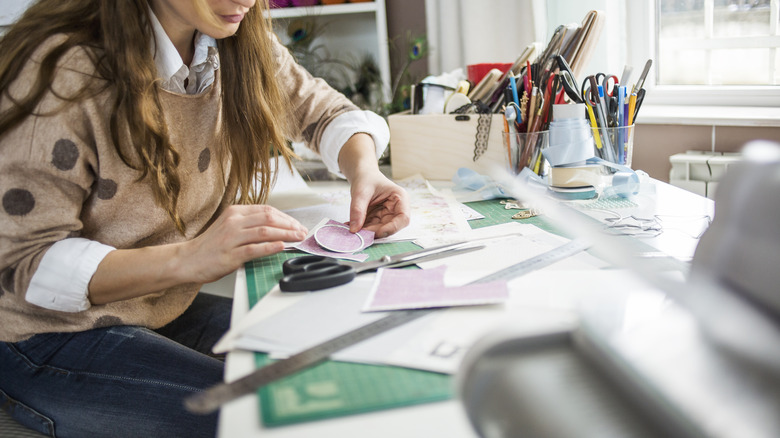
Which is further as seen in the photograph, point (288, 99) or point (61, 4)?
point (288, 99)

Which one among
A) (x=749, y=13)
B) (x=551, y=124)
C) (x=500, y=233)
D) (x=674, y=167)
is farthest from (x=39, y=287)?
(x=749, y=13)

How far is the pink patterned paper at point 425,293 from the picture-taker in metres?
0.63

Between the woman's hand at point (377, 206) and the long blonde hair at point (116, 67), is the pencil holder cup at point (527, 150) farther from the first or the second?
the long blonde hair at point (116, 67)

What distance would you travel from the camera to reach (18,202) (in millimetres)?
749

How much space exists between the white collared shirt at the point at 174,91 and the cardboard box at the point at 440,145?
0.28 ft

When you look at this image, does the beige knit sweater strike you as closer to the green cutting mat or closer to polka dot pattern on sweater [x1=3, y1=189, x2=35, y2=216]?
polka dot pattern on sweater [x1=3, y1=189, x2=35, y2=216]

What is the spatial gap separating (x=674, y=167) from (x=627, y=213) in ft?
1.58

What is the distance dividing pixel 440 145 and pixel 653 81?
708 mm

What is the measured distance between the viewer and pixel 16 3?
1897 mm

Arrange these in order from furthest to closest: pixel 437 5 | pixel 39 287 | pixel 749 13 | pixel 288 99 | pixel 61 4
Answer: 1. pixel 437 5
2. pixel 749 13
3. pixel 288 99
4. pixel 61 4
5. pixel 39 287

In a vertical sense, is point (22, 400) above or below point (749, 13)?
below

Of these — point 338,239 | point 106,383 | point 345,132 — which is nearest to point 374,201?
point 338,239

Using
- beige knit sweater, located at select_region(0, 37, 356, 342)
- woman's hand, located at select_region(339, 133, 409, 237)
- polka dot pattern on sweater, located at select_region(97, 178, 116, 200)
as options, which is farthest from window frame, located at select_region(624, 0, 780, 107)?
polka dot pattern on sweater, located at select_region(97, 178, 116, 200)

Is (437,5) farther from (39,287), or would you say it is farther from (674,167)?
(39,287)
